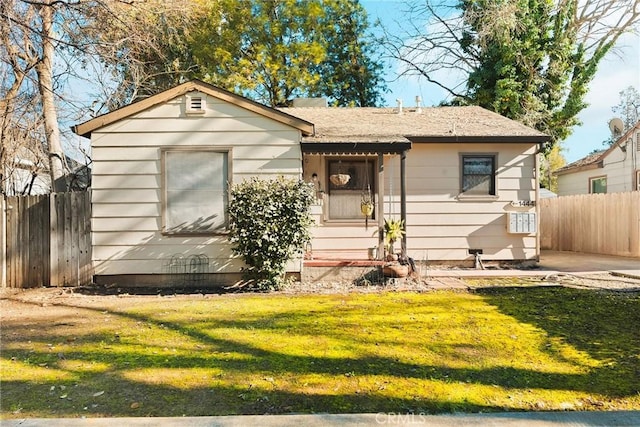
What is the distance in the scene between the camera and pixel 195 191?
7.53m

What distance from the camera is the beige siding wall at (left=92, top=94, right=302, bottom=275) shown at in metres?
7.49

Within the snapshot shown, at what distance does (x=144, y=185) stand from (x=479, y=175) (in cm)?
743

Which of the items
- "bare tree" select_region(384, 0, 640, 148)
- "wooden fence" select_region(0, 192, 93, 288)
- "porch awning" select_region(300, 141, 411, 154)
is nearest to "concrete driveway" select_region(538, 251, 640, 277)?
"porch awning" select_region(300, 141, 411, 154)

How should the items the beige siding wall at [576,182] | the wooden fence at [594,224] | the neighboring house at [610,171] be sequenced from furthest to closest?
1. the beige siding wall at [576,182]
2. the neighboring house at [610,171]
3. the wooden fence at [594,224]

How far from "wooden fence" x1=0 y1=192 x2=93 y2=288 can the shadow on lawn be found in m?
7.57

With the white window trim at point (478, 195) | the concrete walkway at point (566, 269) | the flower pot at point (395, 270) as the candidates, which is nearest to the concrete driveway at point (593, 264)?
the concrete walkway at point (566, 269)

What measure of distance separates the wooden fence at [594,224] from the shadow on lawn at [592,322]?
6173 mm

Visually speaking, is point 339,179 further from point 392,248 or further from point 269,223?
point 269,223

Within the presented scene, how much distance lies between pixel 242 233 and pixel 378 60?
1790cm

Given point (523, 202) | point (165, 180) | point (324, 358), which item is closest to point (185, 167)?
point (165, 180)

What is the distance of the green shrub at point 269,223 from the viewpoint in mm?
6816

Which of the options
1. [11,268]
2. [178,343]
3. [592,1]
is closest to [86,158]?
[11,268]

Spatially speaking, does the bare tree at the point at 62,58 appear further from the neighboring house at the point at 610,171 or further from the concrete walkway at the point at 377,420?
the neighboring house at the point at 610,171

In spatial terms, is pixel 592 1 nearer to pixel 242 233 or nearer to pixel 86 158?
pixel 242 233
